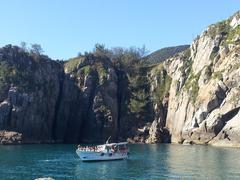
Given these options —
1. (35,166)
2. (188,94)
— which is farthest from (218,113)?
(35,166)

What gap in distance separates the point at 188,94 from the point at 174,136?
18.0m

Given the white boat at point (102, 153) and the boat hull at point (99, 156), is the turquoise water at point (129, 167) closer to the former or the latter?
the boat hull at point (99, 156)

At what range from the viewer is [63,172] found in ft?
294

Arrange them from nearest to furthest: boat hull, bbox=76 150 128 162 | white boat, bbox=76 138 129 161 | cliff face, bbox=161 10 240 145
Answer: boat hull, bbox=76 150 128 162, white boat, bbox=76 138 129 161, cliff face, bbox=161 10 240 145

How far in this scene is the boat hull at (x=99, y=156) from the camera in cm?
11388

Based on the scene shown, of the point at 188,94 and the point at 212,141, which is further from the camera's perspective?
the point at 188,94

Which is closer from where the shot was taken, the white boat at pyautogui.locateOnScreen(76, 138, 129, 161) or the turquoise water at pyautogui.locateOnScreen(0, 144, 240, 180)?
the turquoise water at pyautogui.locateOnScreen(0, 144, 240, 180)

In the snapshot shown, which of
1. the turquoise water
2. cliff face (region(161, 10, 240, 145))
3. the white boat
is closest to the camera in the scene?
the turquoise water

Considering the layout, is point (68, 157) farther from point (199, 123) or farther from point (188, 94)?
point (188, 94)

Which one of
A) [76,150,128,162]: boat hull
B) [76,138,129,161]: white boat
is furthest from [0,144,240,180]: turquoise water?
[76,138,129,161]: white boat

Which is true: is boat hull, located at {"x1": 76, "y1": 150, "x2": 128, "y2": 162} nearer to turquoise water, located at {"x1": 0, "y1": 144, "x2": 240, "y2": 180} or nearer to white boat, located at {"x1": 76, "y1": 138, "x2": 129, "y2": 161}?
white boat, located at {"x1": 76, "y1": 138, "x2": 129, "y2": 161}

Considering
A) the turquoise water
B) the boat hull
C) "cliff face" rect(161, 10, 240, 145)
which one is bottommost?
the turquoise water

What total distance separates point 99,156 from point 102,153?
4.06ft

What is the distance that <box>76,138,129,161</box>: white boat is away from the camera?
374 ft
